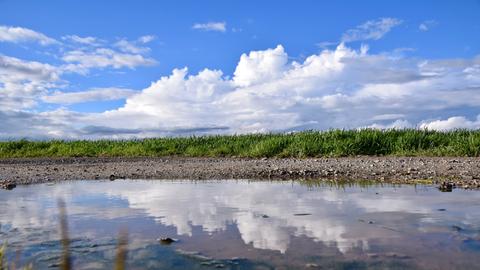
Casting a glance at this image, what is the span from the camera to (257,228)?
456 centimetres

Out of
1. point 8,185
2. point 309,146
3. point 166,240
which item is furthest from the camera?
point 309,146

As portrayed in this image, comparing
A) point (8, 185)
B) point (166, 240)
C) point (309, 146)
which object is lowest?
point (166, 240)

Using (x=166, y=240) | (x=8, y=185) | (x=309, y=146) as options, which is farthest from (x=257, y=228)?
(x=309, y=146)

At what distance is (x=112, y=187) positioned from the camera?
8.68 m

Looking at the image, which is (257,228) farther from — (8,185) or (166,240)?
(8,185)

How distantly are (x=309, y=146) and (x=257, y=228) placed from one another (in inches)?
471

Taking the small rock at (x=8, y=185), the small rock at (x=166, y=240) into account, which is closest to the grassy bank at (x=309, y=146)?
the small rock at (x=8, y=185)

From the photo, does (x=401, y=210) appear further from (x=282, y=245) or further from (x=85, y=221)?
(x=85, y=221)

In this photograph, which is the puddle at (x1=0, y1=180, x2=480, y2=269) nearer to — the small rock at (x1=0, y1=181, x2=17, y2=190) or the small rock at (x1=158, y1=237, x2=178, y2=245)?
the small rock at (x1=158, y1=237, x2=178, y2=245)

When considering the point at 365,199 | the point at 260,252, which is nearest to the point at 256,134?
the point at 365,199

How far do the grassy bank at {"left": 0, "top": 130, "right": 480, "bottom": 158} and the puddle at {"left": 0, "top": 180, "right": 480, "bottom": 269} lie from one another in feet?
27.0

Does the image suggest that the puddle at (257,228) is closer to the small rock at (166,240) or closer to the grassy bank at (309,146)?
the small rock at (166,240)

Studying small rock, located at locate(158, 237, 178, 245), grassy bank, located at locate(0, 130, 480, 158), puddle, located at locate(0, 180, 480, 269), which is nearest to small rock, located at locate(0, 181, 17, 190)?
puddle, located at locate(0, 180, 480, 269)

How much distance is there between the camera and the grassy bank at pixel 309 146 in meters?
15.7
